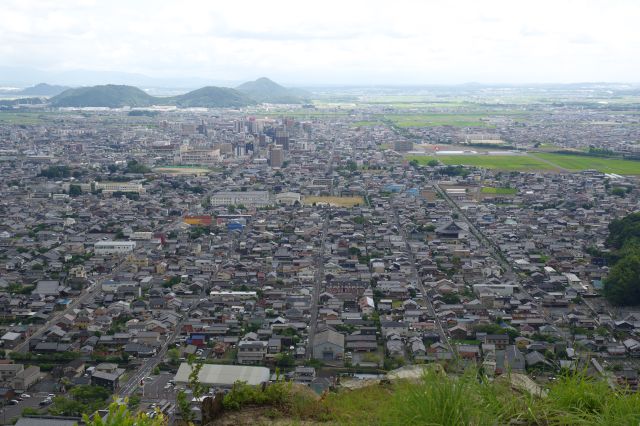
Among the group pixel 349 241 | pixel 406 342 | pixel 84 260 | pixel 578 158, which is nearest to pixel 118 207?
pixel 84 260

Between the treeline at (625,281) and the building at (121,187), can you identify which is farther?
the building at (121,187)

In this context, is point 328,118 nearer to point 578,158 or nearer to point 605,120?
point 605,120

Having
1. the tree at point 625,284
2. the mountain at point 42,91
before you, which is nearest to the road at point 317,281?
the tree at point 625,284

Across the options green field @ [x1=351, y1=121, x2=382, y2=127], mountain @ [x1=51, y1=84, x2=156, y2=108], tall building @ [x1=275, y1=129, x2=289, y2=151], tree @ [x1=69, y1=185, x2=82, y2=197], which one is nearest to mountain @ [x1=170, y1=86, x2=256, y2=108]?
mountain @ [x1=51, y1=84, x2=156, y2=108]

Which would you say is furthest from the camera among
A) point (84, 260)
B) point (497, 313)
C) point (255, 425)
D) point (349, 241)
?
point (349, 241)

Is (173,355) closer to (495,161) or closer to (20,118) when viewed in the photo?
(495,161)

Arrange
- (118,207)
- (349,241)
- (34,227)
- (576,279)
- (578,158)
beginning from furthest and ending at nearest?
(578,158) → (118,207) → (34,227) → (349,241) → (576,279)

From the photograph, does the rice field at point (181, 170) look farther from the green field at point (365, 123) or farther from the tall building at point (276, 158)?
the green field at point (365, 123)
